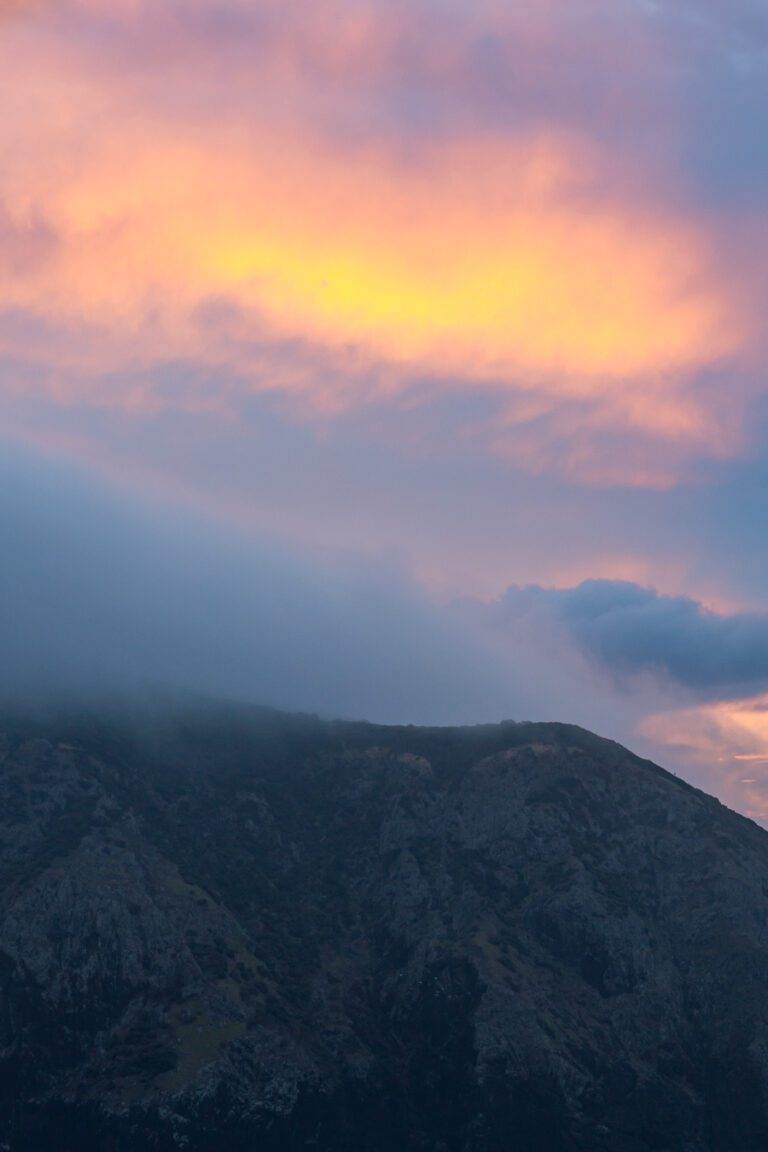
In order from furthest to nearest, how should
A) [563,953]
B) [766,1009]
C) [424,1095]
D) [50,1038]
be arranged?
[563,953] → [766,1009] → [424,1095] → [50,1038]

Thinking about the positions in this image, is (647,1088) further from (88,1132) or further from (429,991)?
(88,1132)

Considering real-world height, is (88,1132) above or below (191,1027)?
below

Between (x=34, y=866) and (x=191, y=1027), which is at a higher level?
(x=34, y=866)

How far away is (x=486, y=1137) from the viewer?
157 meters

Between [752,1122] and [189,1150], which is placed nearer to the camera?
[189,1150]

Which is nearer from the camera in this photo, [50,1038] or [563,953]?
[50,1038]

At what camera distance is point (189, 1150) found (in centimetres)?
14375

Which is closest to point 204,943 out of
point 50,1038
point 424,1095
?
point 50,1038

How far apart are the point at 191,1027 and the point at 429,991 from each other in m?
47.3

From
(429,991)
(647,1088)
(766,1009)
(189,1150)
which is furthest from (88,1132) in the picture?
(766,1009)

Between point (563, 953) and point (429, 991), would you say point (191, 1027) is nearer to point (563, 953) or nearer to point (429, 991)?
point (429, 991)

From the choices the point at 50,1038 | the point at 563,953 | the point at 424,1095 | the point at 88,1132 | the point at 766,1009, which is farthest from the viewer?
the point at 563,953

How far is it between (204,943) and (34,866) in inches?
1412

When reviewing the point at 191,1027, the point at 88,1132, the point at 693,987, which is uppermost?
the point at 693,987
